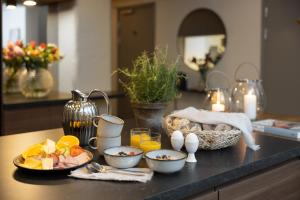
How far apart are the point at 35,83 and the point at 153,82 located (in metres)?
1.96

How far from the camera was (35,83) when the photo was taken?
140 inches

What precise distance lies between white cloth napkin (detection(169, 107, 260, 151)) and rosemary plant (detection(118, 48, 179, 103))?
0.43 feet

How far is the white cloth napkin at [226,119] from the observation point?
170 cm

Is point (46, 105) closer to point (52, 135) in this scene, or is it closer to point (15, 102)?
point (15, 102)

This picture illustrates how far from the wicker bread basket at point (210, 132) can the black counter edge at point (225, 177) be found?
173 millimetres

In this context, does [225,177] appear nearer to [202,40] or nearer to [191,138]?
[191,138]

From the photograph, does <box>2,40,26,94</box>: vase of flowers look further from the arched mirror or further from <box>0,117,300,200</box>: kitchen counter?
the arched mirror

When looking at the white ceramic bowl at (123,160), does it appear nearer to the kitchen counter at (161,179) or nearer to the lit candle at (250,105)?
the kitchen counter at (161,179)

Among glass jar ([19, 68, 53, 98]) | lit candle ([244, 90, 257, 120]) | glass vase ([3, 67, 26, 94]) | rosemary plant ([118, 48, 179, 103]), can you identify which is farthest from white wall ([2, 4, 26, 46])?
lit candle ([244, 90, 257, 120])

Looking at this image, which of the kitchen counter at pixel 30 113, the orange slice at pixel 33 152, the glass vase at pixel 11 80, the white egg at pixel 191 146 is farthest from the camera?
the glass vase at pixel 11 80

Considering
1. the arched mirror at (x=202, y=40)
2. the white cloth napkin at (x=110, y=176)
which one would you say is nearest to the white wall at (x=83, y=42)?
the arched mirror at (x=202, y=40)

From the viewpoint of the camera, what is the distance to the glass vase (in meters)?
3.83

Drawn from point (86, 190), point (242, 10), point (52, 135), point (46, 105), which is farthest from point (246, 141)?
point (242, 10)

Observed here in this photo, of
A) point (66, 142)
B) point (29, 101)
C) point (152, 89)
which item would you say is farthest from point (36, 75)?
point (66, 142)
